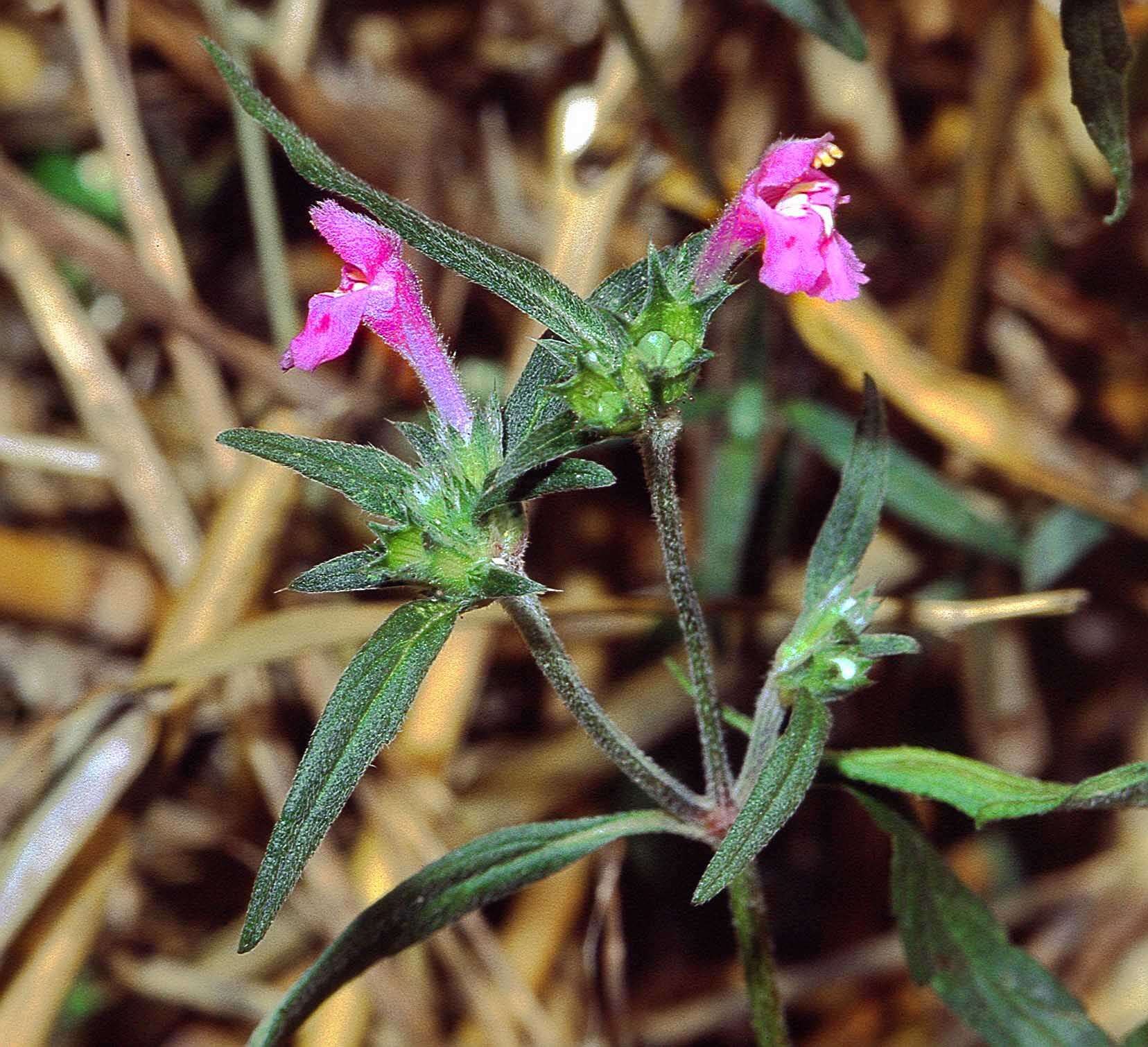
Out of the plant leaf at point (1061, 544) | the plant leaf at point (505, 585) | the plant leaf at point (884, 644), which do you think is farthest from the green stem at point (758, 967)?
the plant leaf at point (1061, 544)

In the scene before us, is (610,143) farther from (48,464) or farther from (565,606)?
(48,464)

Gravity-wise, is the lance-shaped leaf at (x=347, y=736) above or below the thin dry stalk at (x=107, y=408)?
below

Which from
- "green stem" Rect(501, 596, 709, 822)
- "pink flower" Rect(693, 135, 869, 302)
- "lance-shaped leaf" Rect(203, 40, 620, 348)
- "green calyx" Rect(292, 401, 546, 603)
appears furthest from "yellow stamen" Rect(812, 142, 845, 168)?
"green stem" Rect(501, 596, 709, 822)

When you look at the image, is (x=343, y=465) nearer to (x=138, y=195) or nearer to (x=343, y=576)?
(x=343, y=576)

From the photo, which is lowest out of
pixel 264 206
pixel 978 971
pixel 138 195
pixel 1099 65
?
pixel 978 971

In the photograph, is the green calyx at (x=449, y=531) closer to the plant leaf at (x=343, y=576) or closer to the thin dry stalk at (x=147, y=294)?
the plant leaf at (x=343, y=576)

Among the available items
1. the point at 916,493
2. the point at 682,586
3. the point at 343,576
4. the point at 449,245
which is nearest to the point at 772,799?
the point at 682,586
